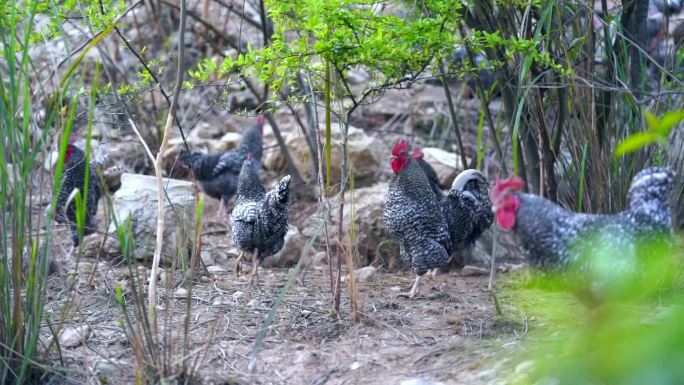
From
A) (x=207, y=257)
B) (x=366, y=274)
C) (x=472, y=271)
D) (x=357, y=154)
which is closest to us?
(x=366, y=274)

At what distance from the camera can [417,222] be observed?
6.27 metres

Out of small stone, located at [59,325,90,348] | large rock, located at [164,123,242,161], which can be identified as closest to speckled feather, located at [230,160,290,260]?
small stone, located at [59,325,90,348]

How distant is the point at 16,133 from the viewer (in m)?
3.96

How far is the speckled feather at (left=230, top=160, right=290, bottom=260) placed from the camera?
671cm

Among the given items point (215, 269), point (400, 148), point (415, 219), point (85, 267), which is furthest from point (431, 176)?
point (85, 267)

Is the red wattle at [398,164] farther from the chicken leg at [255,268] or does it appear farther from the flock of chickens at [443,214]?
the chicken leg at [255,268]

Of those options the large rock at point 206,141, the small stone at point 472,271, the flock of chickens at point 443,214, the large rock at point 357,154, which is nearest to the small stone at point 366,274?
the flock of chickens at point 443,214

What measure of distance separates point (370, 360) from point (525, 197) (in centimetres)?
132

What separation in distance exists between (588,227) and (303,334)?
1.99 metres

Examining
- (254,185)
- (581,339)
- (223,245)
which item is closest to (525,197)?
(581,339)

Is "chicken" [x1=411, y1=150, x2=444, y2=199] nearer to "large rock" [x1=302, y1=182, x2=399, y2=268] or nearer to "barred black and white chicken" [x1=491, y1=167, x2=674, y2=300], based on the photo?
"large rock" [x1=302, y1=182, x2=399, y2=268]

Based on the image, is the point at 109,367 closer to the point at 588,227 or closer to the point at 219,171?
the point at 588,227

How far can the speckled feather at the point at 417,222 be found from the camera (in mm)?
6234

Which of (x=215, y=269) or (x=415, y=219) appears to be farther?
(x=215, y=269)
